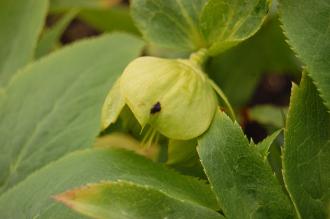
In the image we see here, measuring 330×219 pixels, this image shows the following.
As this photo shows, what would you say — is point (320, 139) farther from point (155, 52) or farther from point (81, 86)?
point (155, 52)

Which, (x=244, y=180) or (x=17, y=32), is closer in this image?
(x=244, y=180)

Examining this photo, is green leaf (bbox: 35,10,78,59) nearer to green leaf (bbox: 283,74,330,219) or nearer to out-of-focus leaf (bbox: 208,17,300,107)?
out-of-focus leaf (bbox: 208,17,300,107)

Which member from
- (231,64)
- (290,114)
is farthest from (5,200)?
(231,64)

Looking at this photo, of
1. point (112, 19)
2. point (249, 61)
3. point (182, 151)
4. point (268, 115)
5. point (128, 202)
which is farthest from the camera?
point (112, 19)

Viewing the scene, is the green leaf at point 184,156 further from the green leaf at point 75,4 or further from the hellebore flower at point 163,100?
the green leaf at point 75,4

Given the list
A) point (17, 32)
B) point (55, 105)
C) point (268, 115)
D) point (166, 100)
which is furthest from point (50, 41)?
point (166, 100)

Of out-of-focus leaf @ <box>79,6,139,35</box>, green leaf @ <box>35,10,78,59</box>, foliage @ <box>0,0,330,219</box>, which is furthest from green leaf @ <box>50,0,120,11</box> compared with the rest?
foliage @ <box>0,0,330,219</box>

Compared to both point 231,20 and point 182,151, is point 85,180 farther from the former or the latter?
point 231,20

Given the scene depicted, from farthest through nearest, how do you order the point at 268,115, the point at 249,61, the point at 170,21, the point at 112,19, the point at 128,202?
the point at 112,19, the point at 249,61, the point at 268,115, the point at 170,21, the point at 128,202
